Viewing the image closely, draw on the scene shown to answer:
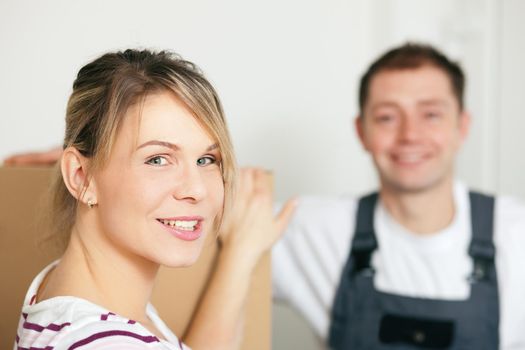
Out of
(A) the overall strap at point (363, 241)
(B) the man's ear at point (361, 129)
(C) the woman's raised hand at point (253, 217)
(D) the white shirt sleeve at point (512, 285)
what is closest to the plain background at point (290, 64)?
(B) the man's ear at point (361, 129)

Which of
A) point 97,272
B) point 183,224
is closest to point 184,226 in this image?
point 183,224

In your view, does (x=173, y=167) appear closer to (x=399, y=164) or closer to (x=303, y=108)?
(x=399, y=164)

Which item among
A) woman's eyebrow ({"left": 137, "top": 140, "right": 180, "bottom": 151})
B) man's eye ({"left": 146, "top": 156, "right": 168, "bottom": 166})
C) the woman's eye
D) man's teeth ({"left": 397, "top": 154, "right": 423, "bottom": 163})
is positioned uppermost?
woman's eyebrow ({"left": 137, "top": 140, "right": 180, "bottom": 151})

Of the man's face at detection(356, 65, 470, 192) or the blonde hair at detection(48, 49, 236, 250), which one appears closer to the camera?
the blonde hair at detection(48, 49, 236, 250)

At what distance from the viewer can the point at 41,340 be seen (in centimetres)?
64

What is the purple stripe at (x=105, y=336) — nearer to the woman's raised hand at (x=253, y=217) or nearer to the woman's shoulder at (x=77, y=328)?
the woman's shoulder at (x=77, y=328)

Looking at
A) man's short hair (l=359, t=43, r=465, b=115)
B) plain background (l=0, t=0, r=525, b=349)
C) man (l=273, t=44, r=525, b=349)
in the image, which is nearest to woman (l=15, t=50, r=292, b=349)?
plain background (l=0, t=0, r=525, b=349)

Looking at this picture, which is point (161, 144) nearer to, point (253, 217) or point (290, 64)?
point (253, 217)

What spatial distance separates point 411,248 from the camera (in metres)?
1.50

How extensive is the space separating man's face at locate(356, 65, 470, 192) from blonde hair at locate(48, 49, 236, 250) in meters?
0.84

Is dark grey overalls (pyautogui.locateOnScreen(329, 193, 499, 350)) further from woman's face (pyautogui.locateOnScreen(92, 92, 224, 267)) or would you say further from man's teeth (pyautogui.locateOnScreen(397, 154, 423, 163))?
woman's face (pyautogui.locateOnScreen(92, 92, 224, 267))

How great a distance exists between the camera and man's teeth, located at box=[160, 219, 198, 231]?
0.69 meters

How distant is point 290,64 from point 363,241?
0.58 m

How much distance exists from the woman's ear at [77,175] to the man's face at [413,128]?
922 mm
